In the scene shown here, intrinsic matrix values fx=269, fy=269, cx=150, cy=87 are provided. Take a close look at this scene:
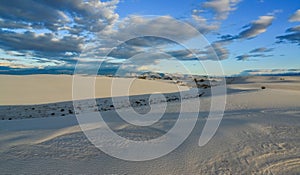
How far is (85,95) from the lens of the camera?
19.1 metres

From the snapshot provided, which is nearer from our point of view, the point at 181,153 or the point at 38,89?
the point at 181,153

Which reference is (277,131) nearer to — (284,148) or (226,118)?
(284,148)

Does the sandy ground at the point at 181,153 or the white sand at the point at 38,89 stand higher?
the white sand at the point at 38,89

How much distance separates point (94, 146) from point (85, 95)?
1401cm

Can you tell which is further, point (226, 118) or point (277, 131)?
point (226, 118)

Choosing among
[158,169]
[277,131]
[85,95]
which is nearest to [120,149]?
[158,169]

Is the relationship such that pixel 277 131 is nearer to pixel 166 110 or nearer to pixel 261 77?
pixel 166 110

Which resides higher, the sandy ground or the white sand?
the white sand

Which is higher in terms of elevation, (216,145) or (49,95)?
(49,95)

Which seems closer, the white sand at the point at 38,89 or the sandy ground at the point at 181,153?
the sandy ground at the point at 181,153

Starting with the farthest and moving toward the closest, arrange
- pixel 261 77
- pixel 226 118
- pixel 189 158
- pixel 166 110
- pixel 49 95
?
1. pixel 261 77
2. pixel 49 95
3. pixel 166 110
4. pixel 226 118
5. pixel 189 158

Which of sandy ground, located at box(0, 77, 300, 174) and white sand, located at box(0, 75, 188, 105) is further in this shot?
white sand, located at box(0, 75, 188, 105)

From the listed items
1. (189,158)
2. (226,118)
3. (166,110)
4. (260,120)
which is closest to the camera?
(189,158)

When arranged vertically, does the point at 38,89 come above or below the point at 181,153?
above
